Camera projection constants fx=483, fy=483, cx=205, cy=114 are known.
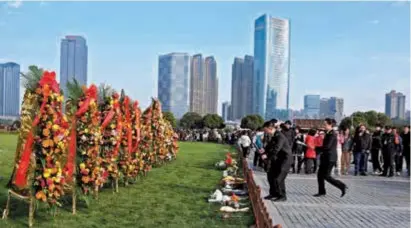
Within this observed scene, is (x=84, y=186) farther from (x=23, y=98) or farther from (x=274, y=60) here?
(x=274, y=60)

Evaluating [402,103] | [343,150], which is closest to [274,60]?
[402,103]

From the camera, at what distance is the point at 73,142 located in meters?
8.51

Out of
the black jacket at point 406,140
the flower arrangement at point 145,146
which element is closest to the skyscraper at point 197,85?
the black jacket at point 406,140

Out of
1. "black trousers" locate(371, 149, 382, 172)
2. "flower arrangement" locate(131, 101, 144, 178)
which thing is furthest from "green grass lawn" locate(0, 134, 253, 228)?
"black trousers" locate(371, 149, 382, 172)

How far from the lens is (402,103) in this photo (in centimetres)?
10638

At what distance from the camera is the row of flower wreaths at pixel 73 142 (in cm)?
733

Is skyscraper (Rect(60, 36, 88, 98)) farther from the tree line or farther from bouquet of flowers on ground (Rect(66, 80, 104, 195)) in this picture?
the tree line

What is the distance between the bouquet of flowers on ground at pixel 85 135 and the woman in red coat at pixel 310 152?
31.1ft

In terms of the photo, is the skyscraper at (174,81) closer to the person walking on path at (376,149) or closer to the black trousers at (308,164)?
the person walking on path at (376,149)

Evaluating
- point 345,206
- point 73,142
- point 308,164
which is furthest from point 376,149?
point 73,142

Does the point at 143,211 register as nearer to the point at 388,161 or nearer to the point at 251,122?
the point at 388,161

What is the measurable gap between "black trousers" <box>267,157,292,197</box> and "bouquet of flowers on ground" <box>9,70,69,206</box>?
4.73 metres

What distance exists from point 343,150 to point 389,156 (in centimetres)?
163

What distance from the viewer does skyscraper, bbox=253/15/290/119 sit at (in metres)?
123
